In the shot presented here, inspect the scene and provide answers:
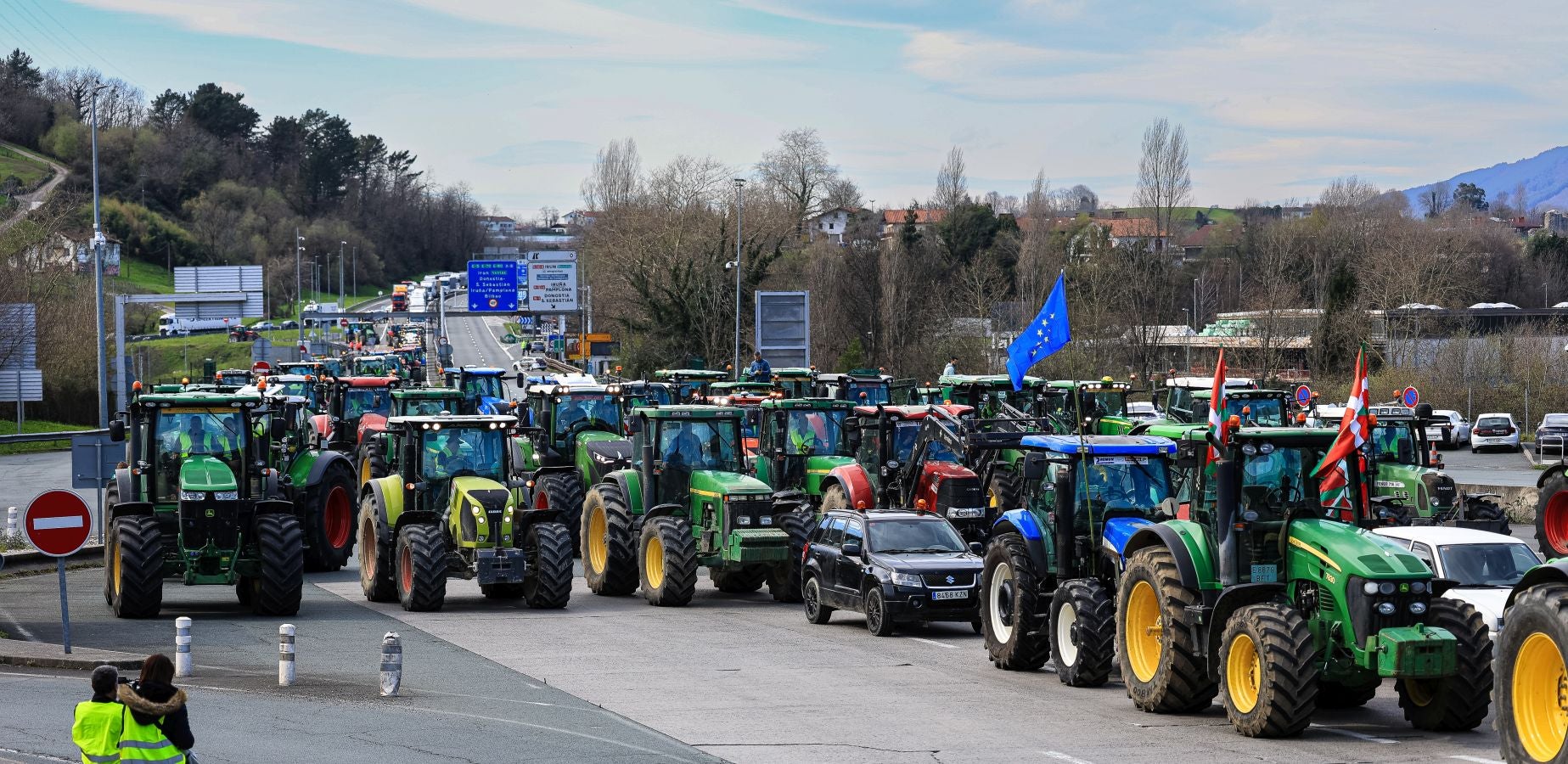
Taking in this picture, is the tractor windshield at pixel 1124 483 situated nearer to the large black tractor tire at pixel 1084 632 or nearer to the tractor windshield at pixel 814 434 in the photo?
the large black tractor tire at pixel 1084 632

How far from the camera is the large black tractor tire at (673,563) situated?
22.8 metres

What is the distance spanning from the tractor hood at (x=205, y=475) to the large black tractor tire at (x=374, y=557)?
205 centimetres

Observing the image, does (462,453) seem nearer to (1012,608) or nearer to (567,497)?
(567,497)

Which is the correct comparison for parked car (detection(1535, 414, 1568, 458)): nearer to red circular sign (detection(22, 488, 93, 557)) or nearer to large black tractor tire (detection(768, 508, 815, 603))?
large black tractor tire (detection(768, 508, 815, 603))

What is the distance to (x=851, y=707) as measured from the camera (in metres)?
15.3

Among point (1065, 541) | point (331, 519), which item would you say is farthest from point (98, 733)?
point (331, 519)

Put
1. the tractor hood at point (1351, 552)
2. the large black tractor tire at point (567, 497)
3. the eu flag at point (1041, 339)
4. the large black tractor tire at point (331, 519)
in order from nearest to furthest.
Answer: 1. the tractor hood at point (1351, 552)
2. the eu flag at point (1041, 339)
3. the large black tractor tire at point (331, 519)
4. the large black tractor tire at point (567, 497)

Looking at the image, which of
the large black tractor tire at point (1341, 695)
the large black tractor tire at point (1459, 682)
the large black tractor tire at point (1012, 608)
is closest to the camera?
the large black tractor tire at point (1459, 682)

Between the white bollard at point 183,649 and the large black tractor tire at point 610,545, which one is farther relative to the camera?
the large black tractor tire at point 610,545

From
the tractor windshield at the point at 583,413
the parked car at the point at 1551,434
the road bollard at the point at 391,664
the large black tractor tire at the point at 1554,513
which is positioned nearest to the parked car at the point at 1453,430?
the parked car at the point at 1551,434

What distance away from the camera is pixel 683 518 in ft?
76.5

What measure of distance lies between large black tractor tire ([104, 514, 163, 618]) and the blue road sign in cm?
6184

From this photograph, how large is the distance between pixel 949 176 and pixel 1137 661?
281 ft

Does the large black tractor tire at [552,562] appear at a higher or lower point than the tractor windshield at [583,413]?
lower
